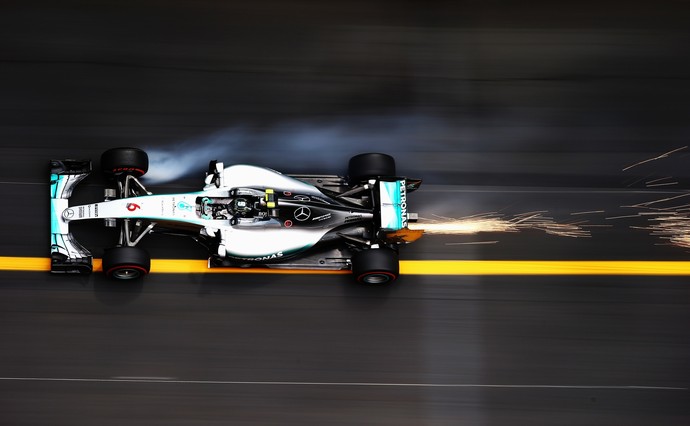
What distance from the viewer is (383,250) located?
5.54 metres

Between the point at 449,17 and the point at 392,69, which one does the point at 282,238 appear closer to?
the point at 392,69

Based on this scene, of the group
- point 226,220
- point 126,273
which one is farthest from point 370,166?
point 126,273

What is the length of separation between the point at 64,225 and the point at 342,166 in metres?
2.47

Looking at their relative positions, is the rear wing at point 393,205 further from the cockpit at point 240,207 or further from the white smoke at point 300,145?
the cockpit at point 240,207

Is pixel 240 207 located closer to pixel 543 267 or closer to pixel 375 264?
pixel 375 264

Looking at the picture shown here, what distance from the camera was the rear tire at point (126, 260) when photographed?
211 inches

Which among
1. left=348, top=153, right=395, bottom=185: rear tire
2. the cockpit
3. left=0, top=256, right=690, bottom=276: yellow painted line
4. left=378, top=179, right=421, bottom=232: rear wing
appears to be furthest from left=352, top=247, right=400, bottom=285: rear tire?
the cockpit

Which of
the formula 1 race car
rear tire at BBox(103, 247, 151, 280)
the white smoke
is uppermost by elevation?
the white smoke

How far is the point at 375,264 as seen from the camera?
5.48m

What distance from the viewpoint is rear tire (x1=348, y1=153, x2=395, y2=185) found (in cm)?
565

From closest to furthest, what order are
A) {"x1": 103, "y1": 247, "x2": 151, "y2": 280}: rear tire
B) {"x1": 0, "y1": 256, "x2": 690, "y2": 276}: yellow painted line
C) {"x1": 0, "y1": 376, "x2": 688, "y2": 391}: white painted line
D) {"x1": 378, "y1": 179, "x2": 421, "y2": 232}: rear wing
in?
{"x1": 103, "y1": 247, "x2": 151, "y2": 280}: rear tire → {"x1": 378, "y1": 179, "x2": 421, "y2": 232}: rear wing → {"x1": 0, "y1": 376, "x2": 688, "y2": 391}: white painted line → {"x1": 0, "y1": 256, "x2": 690, "y2": 276}: yellow painted line

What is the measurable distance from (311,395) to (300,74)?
295 centimetres

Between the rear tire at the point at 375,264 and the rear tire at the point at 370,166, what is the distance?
642 mm

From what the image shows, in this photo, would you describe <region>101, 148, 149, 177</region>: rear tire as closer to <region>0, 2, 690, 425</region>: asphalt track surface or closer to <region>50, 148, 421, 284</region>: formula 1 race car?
<region>50, 148, 421, 284</region>: formula 1 race car
